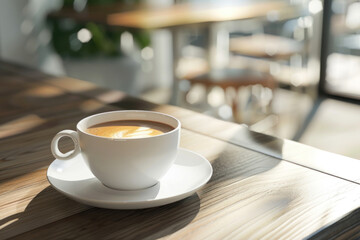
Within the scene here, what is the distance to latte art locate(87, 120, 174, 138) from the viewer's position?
0.54 m

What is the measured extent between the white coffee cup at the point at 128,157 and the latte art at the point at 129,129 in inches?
0.7

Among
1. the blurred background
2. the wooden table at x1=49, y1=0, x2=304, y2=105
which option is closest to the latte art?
the wooden table at x1=49, y1=0, x2=304, y2=105

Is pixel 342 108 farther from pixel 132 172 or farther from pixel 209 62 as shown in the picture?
pixel 132 172

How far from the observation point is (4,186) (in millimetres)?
585

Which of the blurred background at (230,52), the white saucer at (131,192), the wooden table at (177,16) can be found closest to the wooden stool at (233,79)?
the wooden table at (177,16)

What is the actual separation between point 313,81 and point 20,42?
1.88m

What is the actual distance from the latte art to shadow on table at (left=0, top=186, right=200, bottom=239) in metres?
0.08

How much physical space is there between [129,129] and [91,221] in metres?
0.11

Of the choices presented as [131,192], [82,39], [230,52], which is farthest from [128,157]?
[82,39]

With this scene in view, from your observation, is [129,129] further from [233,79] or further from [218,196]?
[233,79]

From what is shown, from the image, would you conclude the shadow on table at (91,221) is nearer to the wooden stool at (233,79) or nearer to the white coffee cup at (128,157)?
the white coffee cup at (128,157)

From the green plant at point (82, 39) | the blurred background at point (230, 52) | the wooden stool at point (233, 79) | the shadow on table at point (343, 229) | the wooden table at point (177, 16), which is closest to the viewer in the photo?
the shadow on table at point (343, 229)

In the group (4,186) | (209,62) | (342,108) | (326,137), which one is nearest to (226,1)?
(209,62)

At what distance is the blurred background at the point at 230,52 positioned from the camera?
2.72 meters
